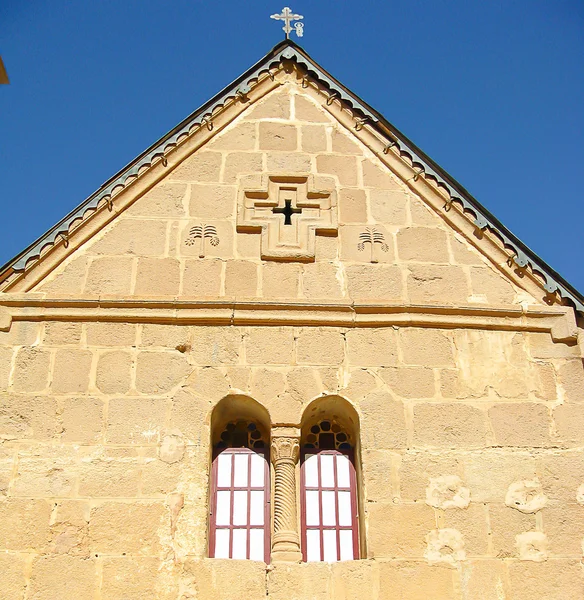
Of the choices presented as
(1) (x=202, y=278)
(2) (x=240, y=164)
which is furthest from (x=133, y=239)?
(2) (x=240, y=164)

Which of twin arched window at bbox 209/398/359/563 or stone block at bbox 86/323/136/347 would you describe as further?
stone block at bbox 86/323/136/347

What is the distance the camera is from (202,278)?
9.63 metres

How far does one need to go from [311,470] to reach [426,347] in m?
1.73

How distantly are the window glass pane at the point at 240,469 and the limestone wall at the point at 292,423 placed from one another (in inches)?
→ 17.7

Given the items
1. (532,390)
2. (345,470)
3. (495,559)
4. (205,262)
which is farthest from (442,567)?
(205,262)

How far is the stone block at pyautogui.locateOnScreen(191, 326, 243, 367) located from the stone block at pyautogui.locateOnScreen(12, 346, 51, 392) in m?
1.48

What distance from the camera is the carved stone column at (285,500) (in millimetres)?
8117

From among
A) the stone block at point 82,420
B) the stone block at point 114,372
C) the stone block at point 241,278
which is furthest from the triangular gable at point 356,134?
the stone block at point 82,420

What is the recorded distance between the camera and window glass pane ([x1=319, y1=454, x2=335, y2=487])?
887 centimetres

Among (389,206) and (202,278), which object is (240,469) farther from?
(389,206)

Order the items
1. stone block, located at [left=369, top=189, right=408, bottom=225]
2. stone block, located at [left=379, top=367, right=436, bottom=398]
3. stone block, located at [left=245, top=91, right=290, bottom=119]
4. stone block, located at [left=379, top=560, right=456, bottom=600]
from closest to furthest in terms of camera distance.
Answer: stone block, located at [left=379, top=560, right=456, bottom=600]
stone block, located at [left=379, top=367, right=436, bottom=398]
stone block, located at [left=369, top=189, right=408, bottom=225]
stone block, located at [left=245, top=91, right=290, bottom=119]

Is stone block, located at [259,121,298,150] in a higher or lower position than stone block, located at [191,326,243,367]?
higher

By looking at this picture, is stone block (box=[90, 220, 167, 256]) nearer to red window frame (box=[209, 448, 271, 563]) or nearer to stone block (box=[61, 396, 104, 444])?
stone block (box=[61, 396, 104, 444])

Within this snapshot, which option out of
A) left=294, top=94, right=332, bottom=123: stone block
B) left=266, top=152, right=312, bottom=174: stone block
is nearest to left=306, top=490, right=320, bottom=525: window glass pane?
left=266, top=152, right=312, bottom=174: stone block
